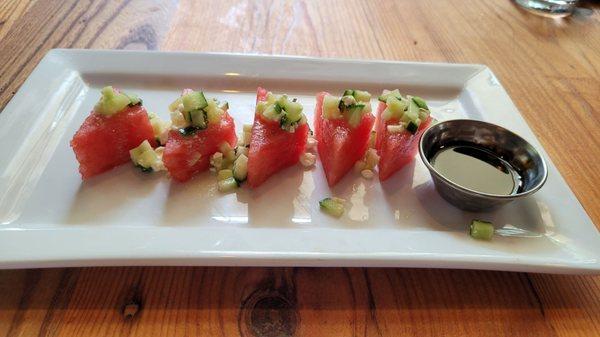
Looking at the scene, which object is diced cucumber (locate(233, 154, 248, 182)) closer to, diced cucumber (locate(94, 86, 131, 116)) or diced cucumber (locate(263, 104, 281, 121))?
diced cucumber (locate(263, 104, 281, 121))

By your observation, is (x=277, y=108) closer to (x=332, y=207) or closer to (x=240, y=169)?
(x=240, y=169)

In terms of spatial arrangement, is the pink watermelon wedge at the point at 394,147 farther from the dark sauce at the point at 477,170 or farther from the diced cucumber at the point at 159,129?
the diced cucumber at the point at 159,129

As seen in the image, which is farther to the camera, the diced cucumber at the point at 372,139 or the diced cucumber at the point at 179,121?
the diced cucumber at the point at 372,139

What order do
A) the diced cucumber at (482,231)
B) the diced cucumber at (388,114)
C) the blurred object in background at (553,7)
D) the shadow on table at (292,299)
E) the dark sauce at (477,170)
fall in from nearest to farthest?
the shadow on table at (292,299) → the diced cucumber at (482,231) → the dark sauce at (477,170) → the diced cucumber at (388,114) → the blurred object in background at (553,7)

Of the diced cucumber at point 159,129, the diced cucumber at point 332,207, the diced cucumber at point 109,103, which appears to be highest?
the diced cucumber at point 109,103

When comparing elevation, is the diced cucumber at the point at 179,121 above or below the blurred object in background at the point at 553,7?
above

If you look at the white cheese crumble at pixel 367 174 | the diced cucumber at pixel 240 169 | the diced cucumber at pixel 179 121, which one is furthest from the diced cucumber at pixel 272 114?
the white cheese crumble at pixel 367 174

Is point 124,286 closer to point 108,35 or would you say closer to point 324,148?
point 324,148

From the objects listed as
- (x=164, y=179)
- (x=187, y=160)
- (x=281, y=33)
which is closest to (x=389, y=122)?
(x=187, y=160)

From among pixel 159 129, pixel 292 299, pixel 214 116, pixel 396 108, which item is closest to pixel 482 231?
pixel 396 108
